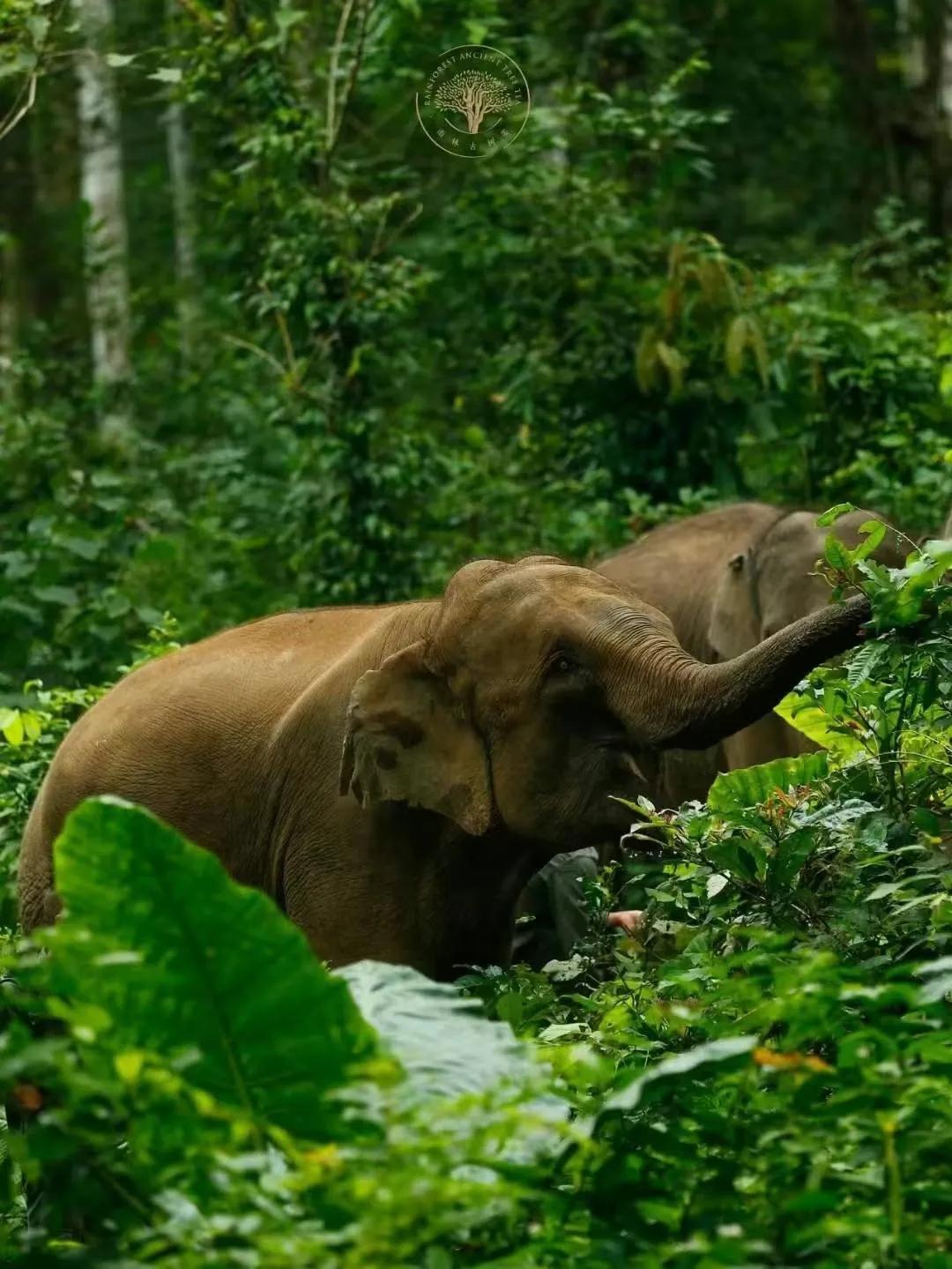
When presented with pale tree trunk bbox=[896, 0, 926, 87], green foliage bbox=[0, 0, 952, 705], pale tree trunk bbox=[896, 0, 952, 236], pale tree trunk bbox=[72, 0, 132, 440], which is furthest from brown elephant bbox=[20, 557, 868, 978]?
pale tree trunk bbox=[896, 0, 926, 87]

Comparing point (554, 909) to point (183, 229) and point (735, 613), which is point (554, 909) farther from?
point (183, 229)

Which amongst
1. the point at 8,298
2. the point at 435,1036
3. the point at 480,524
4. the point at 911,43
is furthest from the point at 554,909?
the point at 911,43

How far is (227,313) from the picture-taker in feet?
53.8

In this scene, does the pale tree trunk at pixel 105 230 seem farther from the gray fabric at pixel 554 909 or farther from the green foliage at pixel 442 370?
the gray fabric at pixel 554 909

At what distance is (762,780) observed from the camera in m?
5.34

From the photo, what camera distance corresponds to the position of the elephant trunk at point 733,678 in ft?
16.3

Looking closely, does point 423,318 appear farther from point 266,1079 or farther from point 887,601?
point 266,1079

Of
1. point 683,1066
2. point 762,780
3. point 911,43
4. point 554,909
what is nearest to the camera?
point 683,1066

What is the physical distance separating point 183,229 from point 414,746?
567 inches

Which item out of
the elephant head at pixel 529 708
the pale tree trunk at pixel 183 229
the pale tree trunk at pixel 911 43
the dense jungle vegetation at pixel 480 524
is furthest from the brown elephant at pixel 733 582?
the pale tree trunk at pixel 911 43

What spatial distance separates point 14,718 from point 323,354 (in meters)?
4.28

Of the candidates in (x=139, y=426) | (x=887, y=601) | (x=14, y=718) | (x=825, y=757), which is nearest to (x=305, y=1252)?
(x=887, y=601)

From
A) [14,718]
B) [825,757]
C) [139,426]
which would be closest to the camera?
[825,757]

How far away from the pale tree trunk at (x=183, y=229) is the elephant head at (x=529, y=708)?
11639 mm
